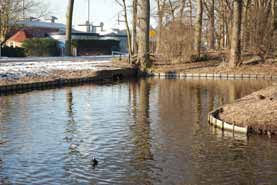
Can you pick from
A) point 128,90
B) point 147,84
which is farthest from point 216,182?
point 147,84

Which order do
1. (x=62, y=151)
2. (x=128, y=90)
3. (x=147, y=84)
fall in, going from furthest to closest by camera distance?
(x=147, y=84)
(x=128, y=90)
(x=62, y=151)

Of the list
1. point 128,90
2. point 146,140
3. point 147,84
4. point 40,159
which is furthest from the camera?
point 147,84

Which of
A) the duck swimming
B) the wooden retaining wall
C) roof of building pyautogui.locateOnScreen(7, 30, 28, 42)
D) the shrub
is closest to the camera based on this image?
the duck swimming

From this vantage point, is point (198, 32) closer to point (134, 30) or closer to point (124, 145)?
point (134, 30)

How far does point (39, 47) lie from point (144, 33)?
17.9 m

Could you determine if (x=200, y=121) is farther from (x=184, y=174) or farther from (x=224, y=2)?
(x=224, y=2)

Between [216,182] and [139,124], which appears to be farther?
[139,124]

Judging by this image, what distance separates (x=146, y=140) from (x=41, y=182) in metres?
4.56

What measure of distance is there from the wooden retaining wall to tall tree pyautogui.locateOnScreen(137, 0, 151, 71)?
1366mm

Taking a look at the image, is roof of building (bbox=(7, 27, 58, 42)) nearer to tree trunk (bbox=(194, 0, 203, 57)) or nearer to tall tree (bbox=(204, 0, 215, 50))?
tall tree (bbox=(204, 0, 215, 50))

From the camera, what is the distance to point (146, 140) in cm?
1491

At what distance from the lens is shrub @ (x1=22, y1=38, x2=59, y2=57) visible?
181 ft

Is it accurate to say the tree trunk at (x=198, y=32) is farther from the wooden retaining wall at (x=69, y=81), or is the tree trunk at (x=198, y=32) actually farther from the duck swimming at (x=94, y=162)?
the duck swimming at (x=94, y=162)

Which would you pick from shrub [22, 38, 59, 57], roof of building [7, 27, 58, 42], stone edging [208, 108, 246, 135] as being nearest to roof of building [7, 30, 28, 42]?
roof of building [7, 27, 58, 42]
